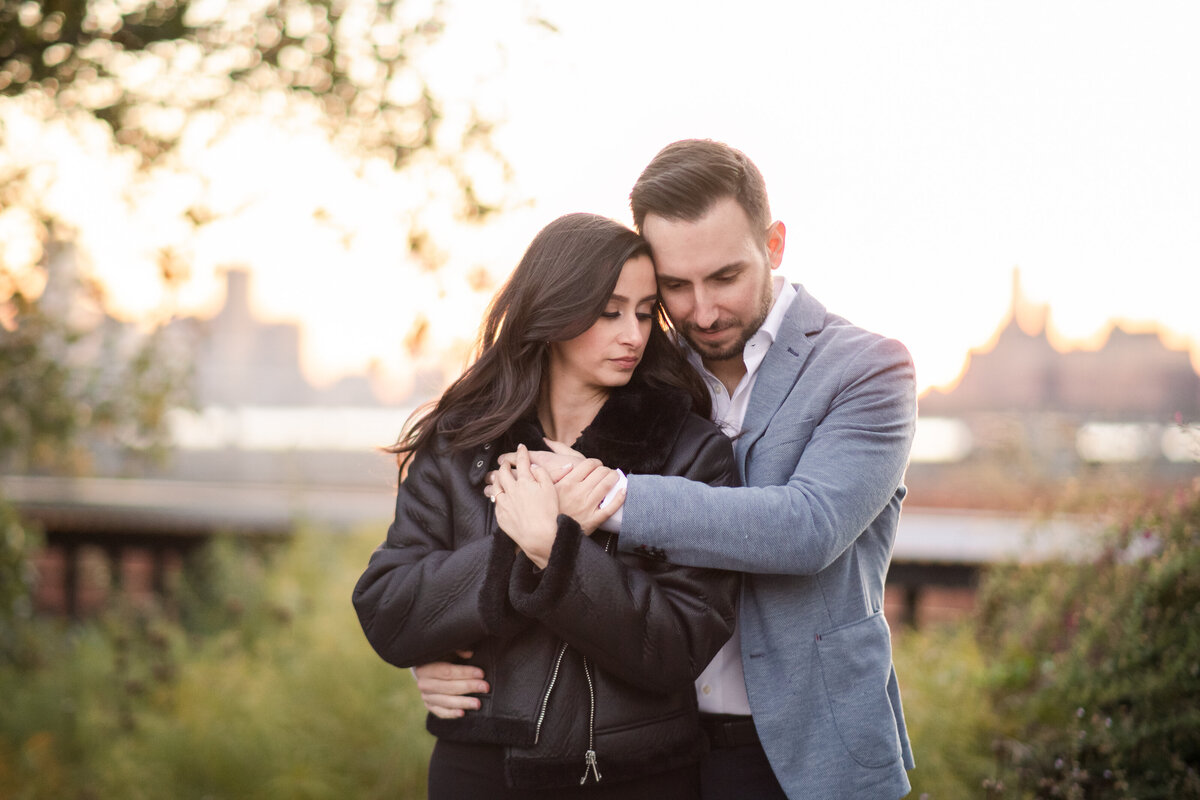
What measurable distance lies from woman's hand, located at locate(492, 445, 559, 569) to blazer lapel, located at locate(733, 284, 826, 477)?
0.53 meters

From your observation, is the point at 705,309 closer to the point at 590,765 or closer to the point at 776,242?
the point at 776,242

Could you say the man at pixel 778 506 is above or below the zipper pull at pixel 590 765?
above

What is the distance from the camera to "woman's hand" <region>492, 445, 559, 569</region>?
1.96 m

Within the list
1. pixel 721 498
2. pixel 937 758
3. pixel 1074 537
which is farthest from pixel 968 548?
pixel 721 498

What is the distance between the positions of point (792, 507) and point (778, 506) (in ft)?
0.10

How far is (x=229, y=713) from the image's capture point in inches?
184

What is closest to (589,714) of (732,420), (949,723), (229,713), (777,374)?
(732,420)

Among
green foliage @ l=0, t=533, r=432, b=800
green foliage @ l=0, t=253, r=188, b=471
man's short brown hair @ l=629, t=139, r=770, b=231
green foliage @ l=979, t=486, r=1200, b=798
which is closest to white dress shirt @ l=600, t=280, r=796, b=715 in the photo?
man's short brown hair @ l=629, t=139, r=770, b=231

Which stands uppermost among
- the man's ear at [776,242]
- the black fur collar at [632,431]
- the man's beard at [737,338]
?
the man's ear at [776,242]

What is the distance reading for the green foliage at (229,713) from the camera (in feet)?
13.9

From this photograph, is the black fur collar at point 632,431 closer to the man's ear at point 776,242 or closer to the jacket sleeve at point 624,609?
the jacket sleeve at point 624,609

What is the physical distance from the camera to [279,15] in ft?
12.6

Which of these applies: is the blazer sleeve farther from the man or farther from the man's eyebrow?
the man's eyebrow

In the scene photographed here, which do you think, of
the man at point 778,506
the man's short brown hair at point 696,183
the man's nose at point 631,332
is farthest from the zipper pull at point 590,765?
the man's short brown hair at point 696,183
